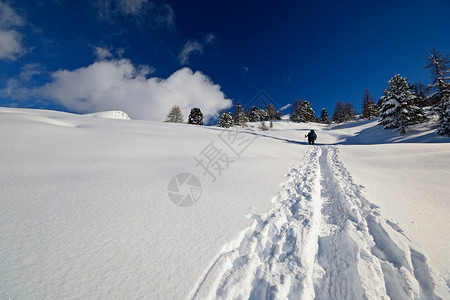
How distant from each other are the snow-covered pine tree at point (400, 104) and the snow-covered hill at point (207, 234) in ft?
58.4

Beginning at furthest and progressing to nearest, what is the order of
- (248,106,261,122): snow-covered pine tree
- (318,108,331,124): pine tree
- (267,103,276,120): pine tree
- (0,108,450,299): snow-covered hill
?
(267,103,276,120): pine tree, (318,108,331,124): pine tree, (248,106,261,122): snow-covered pine tree, (0,108,450,299): snow-covered hill

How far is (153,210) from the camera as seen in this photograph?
2.86 metres

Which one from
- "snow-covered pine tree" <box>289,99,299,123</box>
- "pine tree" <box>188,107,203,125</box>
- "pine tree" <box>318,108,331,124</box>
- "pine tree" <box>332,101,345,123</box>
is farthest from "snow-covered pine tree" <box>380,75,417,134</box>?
"pine tree" <box>332,101,345,123</box>

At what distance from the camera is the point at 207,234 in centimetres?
243

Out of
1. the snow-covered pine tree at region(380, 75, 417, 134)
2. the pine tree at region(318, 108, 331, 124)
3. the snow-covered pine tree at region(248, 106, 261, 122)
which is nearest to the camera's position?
the snow-covered pine tree at region(380, 75, 417, 134)

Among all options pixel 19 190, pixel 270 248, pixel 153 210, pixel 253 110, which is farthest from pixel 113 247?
pixel 253 110

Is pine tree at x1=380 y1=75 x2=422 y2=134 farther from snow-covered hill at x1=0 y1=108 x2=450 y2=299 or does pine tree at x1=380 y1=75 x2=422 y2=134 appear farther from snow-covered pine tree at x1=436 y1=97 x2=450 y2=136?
snow-covered hill at x1=0 y1=108 x2=450 y2=299

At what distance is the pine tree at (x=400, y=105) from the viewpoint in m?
17.4

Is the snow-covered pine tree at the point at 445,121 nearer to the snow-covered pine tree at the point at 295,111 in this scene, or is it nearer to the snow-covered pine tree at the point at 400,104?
the snow-covered pine tree at the point at 400,104

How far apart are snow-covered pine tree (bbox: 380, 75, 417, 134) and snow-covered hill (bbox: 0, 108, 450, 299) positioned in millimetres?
17814

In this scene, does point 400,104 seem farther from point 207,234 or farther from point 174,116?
point 174,116

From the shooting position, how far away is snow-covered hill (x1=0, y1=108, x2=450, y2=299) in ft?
5.54

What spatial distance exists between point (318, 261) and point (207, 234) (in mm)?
1510

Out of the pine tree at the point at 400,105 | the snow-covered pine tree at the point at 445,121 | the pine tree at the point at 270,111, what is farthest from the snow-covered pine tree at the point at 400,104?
the pine tree at the point at 270,111
